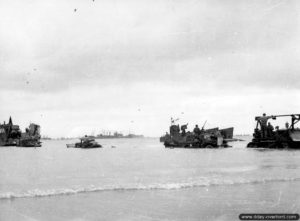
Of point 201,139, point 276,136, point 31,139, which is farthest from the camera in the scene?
point 31,139

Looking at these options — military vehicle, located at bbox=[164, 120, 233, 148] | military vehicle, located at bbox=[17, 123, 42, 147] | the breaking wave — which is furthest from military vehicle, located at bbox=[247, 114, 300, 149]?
military vehicle, located at bbox=[17, 123, 42, 147]

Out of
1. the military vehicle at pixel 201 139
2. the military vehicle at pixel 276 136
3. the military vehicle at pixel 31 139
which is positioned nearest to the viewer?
the military vehicle at pixel 276 136

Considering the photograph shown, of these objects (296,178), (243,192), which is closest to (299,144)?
(296,178)

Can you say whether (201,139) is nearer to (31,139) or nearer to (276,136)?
(276,136)

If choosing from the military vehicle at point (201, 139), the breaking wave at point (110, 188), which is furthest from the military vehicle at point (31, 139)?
the breaking wave at point (110, 188)

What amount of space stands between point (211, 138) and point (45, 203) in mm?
72741

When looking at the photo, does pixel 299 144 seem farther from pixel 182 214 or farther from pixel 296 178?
pixel 182 214

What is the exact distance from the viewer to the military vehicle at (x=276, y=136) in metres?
66.4

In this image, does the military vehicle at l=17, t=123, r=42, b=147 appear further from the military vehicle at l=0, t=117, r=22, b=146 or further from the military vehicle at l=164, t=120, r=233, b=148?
the military vehicle at l=164, t=120, r=233, b=148

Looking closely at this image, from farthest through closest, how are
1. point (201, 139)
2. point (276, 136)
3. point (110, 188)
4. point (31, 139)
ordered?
point (31, 139) < point (201, 139) < point (276, 136) < point (110, 188)

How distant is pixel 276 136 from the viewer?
70125 millimetres

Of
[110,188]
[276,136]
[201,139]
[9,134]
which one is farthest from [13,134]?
[110,188]

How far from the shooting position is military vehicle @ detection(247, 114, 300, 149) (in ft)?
218

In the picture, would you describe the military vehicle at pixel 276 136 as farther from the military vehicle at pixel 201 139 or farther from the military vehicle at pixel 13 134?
the military vehicle at pixel 13 134
